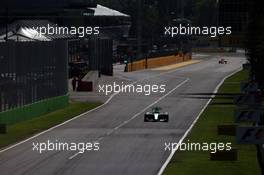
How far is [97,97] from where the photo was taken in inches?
3460

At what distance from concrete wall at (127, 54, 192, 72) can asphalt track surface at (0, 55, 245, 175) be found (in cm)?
5762

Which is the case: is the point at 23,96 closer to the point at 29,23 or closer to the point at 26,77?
the point at 26,77

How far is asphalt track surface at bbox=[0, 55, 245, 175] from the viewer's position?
3522cm

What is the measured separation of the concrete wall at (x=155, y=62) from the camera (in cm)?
15005

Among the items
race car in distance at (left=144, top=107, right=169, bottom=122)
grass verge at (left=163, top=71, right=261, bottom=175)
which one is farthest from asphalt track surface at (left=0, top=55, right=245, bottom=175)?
grass verge at (left=163, top=71, right=261, bottom=175)

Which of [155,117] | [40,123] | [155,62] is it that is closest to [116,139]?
[40,123]

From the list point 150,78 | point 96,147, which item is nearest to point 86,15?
point 150,78

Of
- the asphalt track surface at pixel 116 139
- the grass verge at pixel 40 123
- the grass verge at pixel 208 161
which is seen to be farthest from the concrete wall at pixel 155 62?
the grass verge at pixel 208 161

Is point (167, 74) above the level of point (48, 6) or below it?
below

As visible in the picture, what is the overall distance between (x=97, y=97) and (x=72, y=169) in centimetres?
5327

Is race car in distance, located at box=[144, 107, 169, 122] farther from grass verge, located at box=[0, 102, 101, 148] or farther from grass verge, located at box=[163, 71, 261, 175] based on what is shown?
grass verge, located at box=[0, 102, 101, 148]

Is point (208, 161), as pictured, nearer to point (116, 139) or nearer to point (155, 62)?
point (116, 139)

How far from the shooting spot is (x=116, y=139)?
158 feet

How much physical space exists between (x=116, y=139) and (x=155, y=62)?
121095 mm
